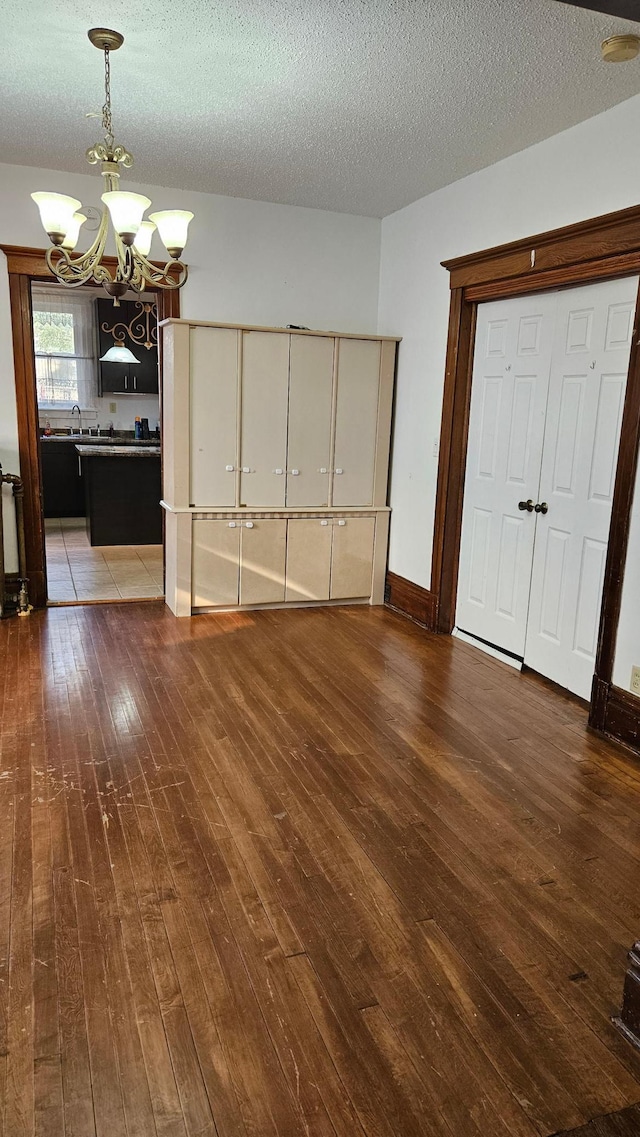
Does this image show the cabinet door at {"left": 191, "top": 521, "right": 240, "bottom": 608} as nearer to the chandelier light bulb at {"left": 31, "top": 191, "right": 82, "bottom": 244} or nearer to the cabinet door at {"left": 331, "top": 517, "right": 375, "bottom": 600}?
the cabinet door at {"left": 331, "top": 517, "right": 375, "bottom": 600}

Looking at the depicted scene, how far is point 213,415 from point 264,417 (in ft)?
1.19

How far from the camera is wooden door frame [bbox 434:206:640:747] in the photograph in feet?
10.9

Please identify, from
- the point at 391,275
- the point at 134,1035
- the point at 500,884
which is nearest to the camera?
the point at 134,1035

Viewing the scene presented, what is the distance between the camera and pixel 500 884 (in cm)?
233

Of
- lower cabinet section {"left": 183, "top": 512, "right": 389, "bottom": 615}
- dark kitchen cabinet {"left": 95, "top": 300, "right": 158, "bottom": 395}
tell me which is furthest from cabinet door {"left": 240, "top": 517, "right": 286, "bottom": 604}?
dark kitchen cabinet {"left": 95, "top": 300, "right": 158, "bottom": 395}

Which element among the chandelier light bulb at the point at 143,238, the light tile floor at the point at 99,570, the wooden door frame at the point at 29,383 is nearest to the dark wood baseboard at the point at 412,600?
the light tile floor at the point at 99,570

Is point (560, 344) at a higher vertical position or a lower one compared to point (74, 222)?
lower

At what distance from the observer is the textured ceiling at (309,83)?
2732mm

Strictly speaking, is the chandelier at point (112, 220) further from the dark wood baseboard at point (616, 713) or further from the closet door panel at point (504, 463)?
the dark wood baseboard at point (616, 713)

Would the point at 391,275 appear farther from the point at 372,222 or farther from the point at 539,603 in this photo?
the point at 539,603

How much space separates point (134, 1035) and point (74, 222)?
287 centimetres

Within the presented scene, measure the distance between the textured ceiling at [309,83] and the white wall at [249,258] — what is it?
0.97 feet

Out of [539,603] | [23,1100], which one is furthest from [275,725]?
[23,1100]

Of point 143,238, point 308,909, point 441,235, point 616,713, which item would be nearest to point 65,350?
point 441,235
